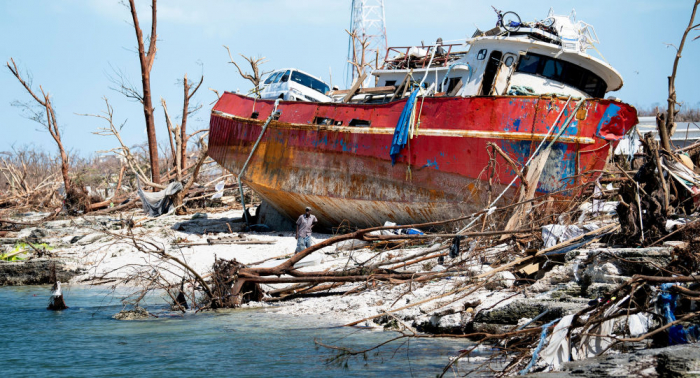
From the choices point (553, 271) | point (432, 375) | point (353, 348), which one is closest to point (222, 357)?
point (353, 348)

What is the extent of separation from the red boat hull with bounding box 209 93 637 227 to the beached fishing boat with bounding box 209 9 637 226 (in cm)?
2

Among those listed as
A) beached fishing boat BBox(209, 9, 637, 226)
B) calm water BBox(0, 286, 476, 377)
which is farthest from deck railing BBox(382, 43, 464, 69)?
calm water BBox(0, 286, 476, 377)

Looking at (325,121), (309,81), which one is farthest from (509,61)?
(309,81)

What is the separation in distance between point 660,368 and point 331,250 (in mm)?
8040

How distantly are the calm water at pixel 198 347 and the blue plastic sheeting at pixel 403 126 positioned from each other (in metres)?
4.83

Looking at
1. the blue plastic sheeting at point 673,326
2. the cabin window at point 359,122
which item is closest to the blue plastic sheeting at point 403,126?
the cabin window at point 359,122

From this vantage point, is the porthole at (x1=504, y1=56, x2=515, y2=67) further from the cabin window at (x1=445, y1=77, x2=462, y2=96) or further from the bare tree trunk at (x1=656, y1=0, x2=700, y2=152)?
the bare tree trunk at (x1=656, y1=0, x2=700, y2=152)

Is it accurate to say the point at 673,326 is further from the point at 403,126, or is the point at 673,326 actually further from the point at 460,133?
the point at 403,126

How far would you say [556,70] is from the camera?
1180 centimetres

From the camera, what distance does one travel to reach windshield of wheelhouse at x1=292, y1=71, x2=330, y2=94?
1662 cm

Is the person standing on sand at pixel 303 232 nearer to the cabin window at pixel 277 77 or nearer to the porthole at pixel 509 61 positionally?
the porthole at pixel 509 61

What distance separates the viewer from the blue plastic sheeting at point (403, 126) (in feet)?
36.8

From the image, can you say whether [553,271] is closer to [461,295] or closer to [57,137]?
[461,295]

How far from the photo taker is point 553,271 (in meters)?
6.41
